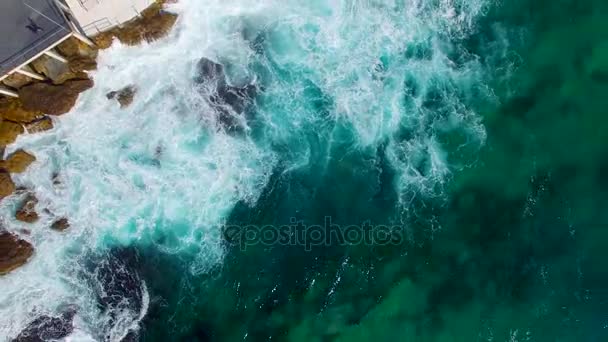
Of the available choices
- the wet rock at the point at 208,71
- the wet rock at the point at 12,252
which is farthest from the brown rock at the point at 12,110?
the wet rock at the point at 208,71

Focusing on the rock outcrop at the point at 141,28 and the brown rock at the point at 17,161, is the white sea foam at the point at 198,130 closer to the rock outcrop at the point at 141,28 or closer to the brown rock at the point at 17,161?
the brown rock at the point at 17,161

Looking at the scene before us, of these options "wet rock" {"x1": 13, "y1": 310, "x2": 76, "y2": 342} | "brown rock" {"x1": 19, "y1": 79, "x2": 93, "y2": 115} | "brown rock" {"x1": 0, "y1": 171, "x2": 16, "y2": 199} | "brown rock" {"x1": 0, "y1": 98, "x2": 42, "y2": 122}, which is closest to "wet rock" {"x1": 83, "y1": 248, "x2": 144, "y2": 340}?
"wet rock" {"x1": 13, "y1": 310, "x2": 76, "y2": 342}

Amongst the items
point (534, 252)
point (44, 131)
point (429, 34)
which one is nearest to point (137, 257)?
point (44, 131)

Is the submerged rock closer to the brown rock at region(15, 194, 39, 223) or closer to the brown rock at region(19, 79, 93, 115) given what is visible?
the brown rock at region(19, 79, 93, 115)

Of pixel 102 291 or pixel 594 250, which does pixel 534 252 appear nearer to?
pixel 594 250

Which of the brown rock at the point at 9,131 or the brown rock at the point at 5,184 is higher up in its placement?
the brown rock at the point at 9,131

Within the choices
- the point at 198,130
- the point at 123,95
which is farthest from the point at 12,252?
the point at 198,130

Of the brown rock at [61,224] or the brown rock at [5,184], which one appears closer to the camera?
the brown rock at [5,184]
